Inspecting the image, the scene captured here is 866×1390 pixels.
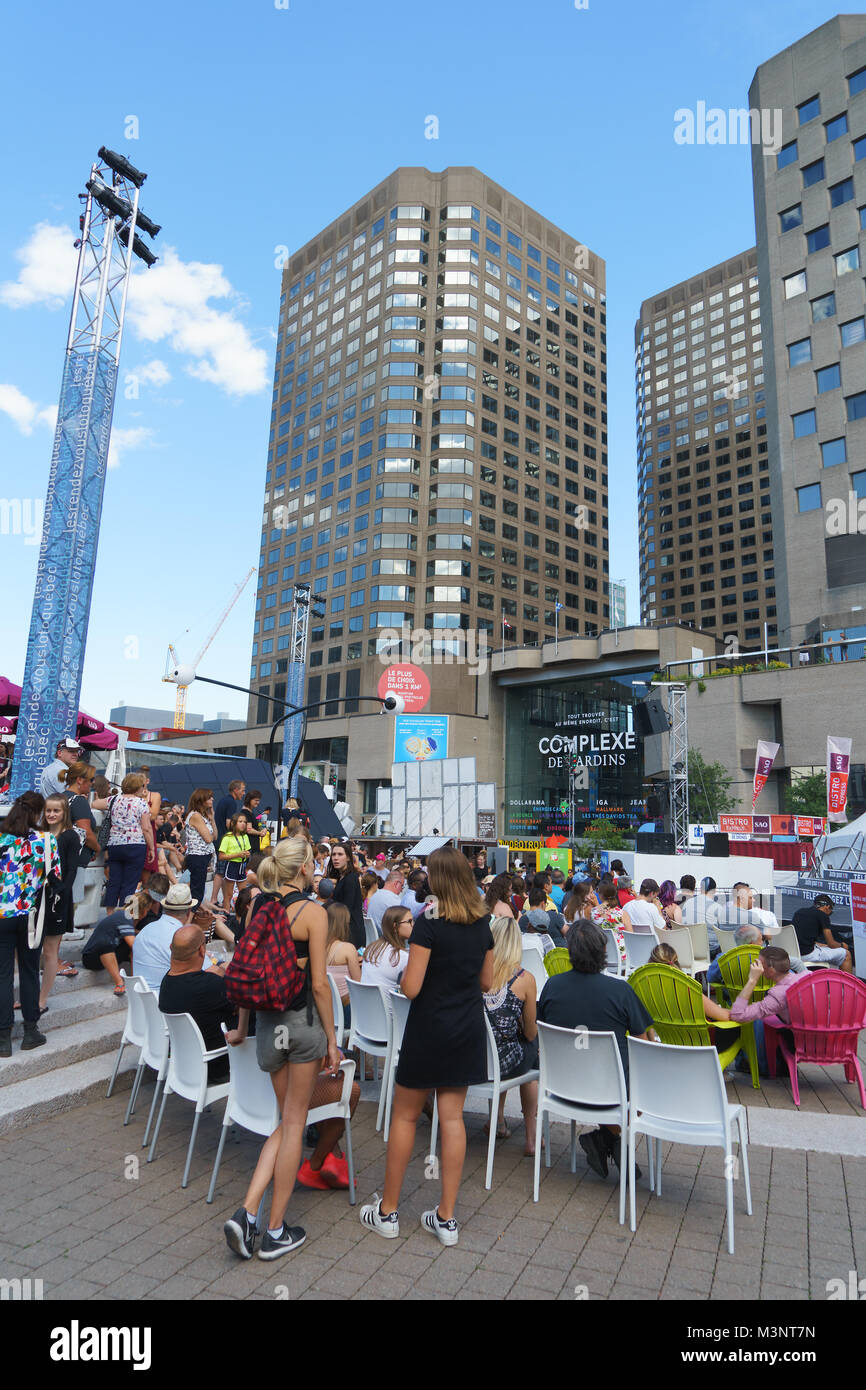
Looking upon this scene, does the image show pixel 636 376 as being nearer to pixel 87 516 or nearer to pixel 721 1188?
pixel 87 516

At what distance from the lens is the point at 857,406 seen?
41.1m

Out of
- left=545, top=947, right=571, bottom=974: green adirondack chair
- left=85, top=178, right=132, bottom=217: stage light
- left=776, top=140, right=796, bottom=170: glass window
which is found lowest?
left=545, top=947, right=571, bottom=974: green adirondack chair

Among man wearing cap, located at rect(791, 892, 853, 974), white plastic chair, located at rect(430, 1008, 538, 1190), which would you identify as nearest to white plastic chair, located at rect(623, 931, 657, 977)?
man wearing cap, located at rect(791, 892, 853, 974)

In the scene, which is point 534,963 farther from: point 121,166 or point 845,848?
point 121,166

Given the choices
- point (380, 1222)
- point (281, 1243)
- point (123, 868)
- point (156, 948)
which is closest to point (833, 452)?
point (123, 868)

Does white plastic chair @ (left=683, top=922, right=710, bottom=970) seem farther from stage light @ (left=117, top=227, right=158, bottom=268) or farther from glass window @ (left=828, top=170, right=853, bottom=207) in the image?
glass window @ (left=828, top=170, right=853, bottom=207)

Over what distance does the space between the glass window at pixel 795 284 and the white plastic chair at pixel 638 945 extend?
4791cm

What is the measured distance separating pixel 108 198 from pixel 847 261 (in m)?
41.5

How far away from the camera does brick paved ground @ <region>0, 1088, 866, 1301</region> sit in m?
3.47

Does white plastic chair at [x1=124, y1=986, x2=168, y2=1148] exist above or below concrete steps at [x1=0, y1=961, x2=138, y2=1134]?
above

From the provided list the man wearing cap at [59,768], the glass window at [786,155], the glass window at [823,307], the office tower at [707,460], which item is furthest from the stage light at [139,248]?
the office tower at [707,460]

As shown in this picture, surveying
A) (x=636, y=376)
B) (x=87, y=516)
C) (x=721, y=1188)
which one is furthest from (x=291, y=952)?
(x=636, y=376)

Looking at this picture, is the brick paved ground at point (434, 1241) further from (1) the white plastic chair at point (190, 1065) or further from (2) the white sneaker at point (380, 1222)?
(1) the white plastic chair at point (190, 1065)

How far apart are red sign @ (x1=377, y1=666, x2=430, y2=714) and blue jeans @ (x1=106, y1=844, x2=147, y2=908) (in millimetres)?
34818
